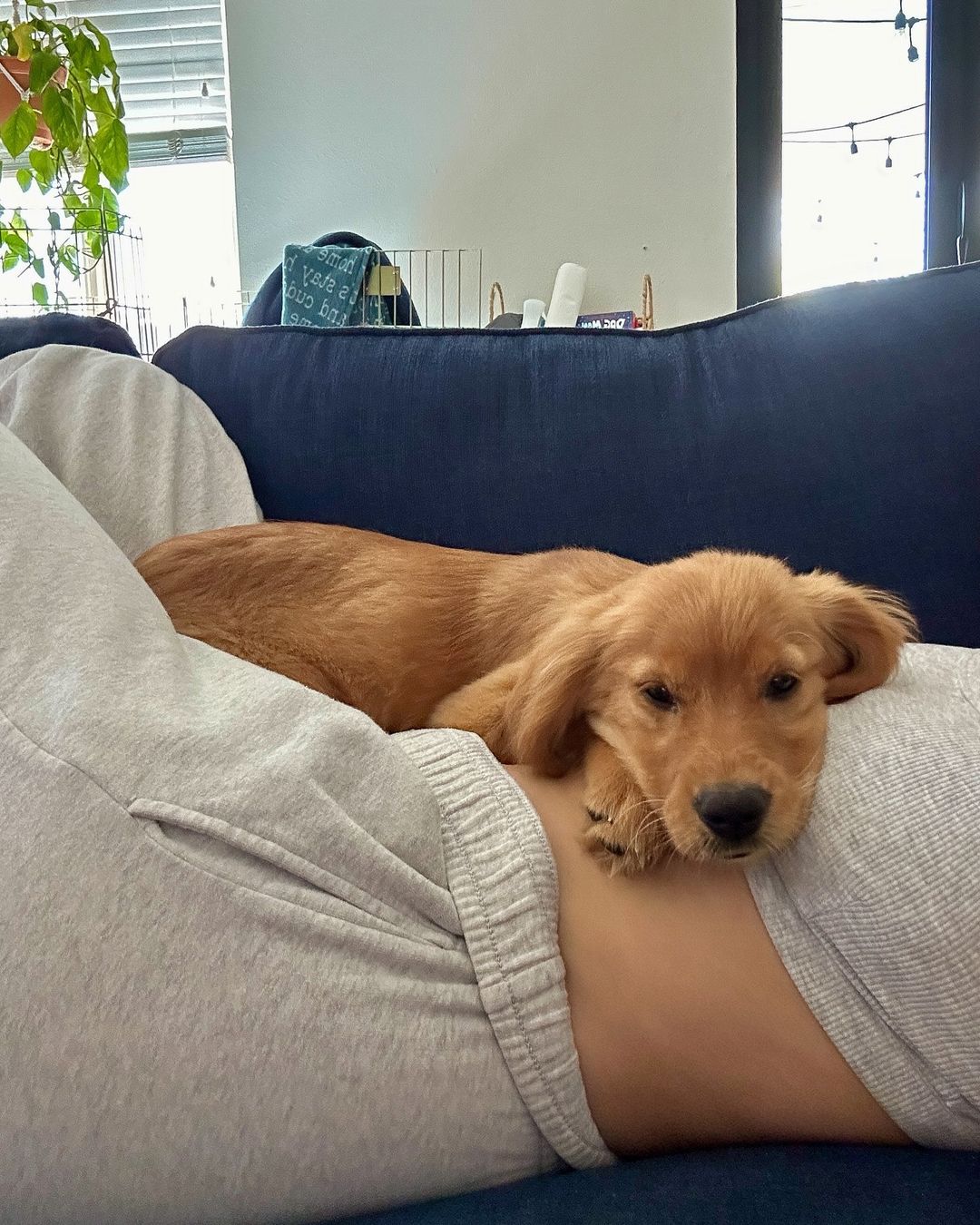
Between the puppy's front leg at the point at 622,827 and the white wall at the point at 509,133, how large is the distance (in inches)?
113

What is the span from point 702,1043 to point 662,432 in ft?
2.89

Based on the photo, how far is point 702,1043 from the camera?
2.18ft

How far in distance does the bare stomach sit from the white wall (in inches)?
119

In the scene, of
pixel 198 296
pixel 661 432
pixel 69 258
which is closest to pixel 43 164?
pixel 69 258

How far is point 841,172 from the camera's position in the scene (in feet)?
9.07

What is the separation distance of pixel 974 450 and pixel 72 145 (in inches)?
85.5

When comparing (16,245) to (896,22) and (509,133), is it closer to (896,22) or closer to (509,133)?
(509,133)

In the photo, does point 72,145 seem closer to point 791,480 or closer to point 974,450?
point 791,480

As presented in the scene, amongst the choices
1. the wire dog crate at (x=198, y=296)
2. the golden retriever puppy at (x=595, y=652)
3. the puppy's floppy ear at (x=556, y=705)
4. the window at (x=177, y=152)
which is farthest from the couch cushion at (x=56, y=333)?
the window at (x=177, y=152)

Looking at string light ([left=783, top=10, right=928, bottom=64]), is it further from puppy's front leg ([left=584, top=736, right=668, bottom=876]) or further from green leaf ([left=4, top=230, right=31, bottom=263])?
puppy's front leg ([left=584, top=736, right=668, bottom=876])

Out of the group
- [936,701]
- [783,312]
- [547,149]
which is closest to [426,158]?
[547,149]

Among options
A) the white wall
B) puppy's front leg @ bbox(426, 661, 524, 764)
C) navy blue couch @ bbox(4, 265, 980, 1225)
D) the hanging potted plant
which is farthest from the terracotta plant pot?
puppy's front leg @ bbox(426, 661, 524, 764)

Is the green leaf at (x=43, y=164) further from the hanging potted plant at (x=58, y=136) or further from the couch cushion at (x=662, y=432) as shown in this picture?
the couch cushion at (x=662, y=432)

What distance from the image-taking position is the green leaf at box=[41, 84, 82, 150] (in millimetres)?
2191
